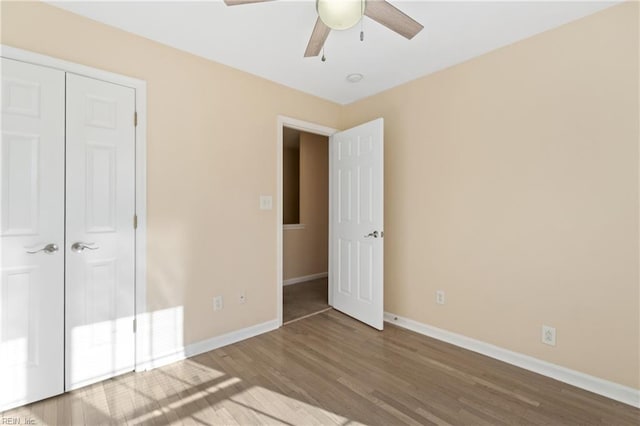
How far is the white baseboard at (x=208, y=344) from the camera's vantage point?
229 centimetres

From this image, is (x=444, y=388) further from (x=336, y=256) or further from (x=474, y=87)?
(x=474, y=87)

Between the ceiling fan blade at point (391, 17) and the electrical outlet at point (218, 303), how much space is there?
2.41 m

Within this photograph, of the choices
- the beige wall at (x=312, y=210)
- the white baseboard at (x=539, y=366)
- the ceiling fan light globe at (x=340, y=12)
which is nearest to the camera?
the ceiling fan light globe at (x=340, y=12)

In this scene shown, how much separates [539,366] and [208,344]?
2619mm

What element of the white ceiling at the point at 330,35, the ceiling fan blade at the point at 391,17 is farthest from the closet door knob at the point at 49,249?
the ceiling fan blade at the point at 391,17

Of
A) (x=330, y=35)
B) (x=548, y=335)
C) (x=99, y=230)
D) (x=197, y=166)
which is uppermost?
(x=330, y=35)

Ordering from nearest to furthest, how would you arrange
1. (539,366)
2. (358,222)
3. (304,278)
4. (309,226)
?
(539,366) → (358,222) → (304,278) → (309,226)

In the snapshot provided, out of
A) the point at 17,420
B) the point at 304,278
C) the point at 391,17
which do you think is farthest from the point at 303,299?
the point at 391,17

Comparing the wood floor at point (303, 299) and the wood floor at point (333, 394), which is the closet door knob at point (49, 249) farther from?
the wood floor at point (303, 299)

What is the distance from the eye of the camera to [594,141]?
1.96 m

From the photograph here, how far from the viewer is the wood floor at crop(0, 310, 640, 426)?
1.73 metres

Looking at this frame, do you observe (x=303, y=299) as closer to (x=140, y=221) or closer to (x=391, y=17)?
(x=140, y=221)

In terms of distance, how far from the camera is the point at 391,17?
5.40 ft

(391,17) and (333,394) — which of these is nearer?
(391,17)
